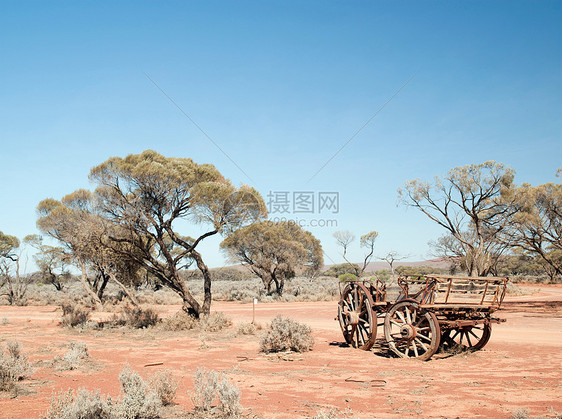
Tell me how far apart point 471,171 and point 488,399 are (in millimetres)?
22328

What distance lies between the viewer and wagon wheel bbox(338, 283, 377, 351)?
10898 mm

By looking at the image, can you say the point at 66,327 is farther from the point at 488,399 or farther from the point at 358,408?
the point at 488,399

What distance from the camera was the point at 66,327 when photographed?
18.0m

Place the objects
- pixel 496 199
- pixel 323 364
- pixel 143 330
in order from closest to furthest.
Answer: pixel 323 364, pixel 143 330, pixel 496 199

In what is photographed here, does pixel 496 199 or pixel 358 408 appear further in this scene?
pixel 496 199

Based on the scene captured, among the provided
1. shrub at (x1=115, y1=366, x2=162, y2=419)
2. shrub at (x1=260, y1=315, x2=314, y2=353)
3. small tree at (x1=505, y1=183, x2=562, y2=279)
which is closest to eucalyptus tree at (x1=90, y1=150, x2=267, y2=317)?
shrub at (x1=260, y1=315, x2=314, y2=353)

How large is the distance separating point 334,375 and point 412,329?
8.16 feet

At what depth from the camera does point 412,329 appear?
9.85 metres

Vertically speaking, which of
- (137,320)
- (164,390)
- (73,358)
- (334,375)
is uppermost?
(164,390)

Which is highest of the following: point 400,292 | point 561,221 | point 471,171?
point 471,171

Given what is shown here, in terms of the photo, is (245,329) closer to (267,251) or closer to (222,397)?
(222,397)

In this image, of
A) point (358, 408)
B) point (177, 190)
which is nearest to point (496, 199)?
point (177, 190)

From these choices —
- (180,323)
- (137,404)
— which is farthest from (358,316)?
(180,323)

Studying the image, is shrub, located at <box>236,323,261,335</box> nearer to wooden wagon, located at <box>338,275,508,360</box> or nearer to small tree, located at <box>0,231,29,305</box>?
wooden wagon, located at <box>338,275,508,360</box>
